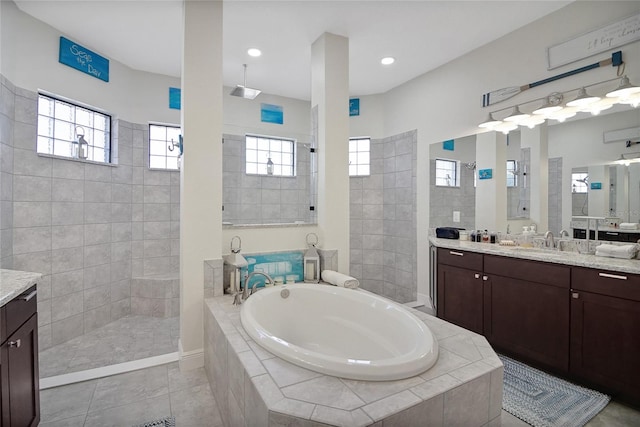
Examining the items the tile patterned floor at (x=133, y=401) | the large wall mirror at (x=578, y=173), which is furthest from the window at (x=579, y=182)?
the tile patterned floor at (x=133, y=401)

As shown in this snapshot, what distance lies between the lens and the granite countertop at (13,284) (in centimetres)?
128

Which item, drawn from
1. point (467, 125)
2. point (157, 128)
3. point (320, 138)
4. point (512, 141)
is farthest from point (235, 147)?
point (512, 141)

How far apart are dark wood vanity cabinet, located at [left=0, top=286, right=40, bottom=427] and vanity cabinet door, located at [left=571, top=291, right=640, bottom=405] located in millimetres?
3131

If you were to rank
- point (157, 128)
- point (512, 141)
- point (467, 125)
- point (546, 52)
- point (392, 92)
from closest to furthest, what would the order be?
point (546, 52) → point (512, 141) → point (467, 125) → point (157, 128) → point (392, 92)

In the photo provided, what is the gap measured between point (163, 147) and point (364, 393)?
3.86 meters

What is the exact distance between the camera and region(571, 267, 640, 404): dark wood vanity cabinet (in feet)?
6.08

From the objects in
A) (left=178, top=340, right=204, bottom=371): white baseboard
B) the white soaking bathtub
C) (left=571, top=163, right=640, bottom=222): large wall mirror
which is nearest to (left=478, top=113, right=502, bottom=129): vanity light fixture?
(left=571, top=163, right=640, bottom=222): large wall mirror

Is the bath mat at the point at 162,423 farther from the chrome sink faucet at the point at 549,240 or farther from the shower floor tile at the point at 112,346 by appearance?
the chrome sink faucet at the point at 549,240

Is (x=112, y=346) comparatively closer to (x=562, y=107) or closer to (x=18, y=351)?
(x=18, y=351)

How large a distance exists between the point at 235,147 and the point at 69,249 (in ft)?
6.24

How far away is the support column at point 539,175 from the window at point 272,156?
2265 millimetres

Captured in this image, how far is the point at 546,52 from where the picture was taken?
8.66ft

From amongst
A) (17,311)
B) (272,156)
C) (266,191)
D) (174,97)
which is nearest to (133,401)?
(17,311)

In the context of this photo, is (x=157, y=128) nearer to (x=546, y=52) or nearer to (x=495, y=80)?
(x=495, y=80)
